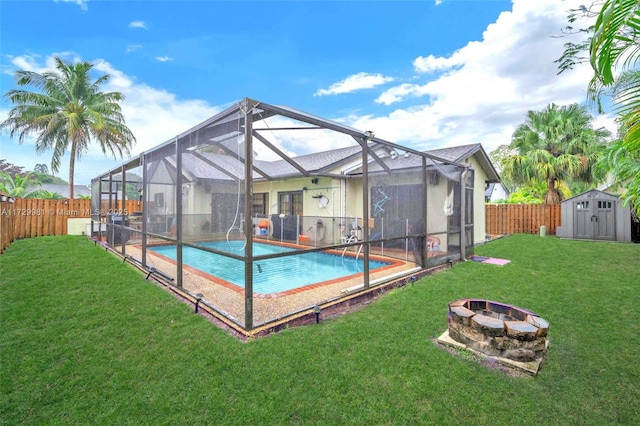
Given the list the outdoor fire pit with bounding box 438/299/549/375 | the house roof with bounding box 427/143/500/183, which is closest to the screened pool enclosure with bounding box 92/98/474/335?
the house roof with bounding box 427/143/500/183

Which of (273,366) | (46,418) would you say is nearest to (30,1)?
(46,418)

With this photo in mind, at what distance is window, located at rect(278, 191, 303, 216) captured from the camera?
12.0 m

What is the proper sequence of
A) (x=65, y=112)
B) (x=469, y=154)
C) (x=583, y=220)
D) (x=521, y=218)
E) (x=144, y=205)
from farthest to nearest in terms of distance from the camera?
(x=65, y=112)
(x=521, y=218)
(x=583, y=220)
(x=469, y=154)
(x=144, y=205)

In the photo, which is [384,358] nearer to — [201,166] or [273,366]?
[273,366]

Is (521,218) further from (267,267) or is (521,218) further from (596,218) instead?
(267,267)

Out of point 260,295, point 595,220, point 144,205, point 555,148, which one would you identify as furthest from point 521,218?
point 144,205

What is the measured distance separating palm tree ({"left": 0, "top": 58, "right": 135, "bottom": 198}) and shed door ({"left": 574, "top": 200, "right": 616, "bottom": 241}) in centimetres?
2274

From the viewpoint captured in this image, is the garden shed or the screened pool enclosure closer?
the screened pool enclosure

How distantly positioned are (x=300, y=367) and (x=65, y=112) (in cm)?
1954

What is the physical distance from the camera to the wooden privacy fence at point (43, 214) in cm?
1007

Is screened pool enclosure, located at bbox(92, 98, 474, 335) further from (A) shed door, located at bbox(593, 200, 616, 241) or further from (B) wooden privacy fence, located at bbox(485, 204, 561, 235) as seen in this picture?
(B) wooden privacy fence, located at bbox(485, 204, 561, 235)

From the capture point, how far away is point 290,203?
40.7 feet

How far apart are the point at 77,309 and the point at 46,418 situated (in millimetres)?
2563

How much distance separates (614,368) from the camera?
2.85 meters
